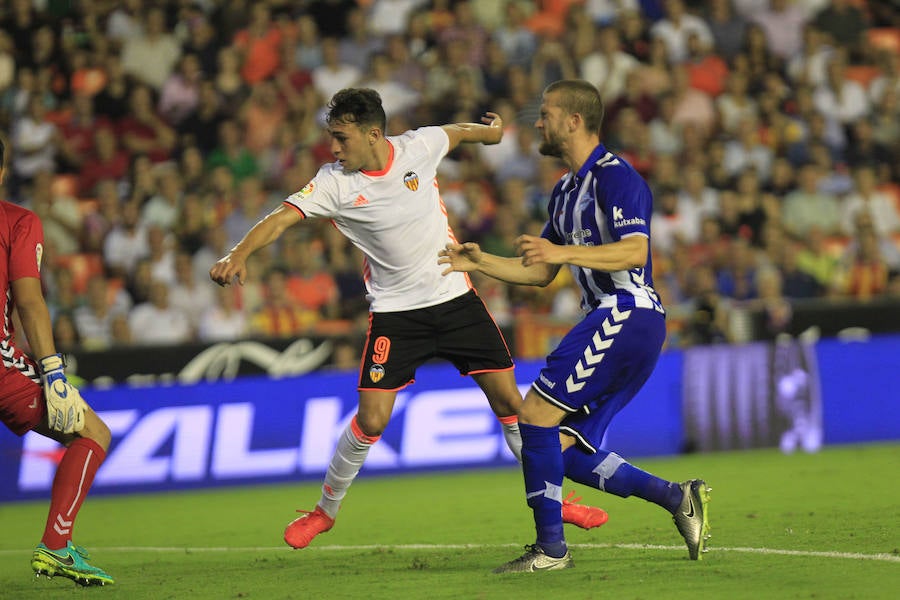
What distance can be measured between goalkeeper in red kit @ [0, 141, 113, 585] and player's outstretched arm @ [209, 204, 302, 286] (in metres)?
0.88

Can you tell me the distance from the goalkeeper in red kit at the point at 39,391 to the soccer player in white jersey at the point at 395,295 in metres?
1.47

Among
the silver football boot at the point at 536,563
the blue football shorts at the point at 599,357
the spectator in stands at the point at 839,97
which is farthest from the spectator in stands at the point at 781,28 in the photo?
the silver football boot at the point at 536,563

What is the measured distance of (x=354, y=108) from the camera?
7.81 metres

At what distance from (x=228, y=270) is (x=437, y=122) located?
10.4 metres

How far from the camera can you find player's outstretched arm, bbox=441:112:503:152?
854 cm

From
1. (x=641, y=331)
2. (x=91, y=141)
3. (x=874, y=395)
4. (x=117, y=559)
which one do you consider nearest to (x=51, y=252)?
(x=91, y=141)

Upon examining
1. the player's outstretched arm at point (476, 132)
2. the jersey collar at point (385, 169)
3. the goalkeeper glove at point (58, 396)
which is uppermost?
the player's outstretched arm at point (476, 132)

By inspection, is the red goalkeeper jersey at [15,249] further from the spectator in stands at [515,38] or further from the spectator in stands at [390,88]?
the spectator in stands at [515,38]

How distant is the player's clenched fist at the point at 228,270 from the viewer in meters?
6.86

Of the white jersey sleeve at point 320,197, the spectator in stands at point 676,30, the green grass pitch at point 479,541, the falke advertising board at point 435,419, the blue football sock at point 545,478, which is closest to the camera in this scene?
the green grass pitch at point 479,541

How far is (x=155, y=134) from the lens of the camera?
1723cm

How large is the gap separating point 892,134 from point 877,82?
0.83 m

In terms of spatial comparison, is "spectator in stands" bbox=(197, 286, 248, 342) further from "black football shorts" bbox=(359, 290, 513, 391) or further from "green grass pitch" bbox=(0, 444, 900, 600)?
"black football shorts" bbox=(359, 290, 513, 391)

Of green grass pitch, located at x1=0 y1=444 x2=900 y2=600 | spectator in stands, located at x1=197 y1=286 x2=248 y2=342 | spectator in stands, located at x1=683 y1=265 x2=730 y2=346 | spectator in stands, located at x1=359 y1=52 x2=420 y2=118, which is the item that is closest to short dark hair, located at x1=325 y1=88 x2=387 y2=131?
green grass pitch, located at x1=0 y1=444 x2=900 y2=600
